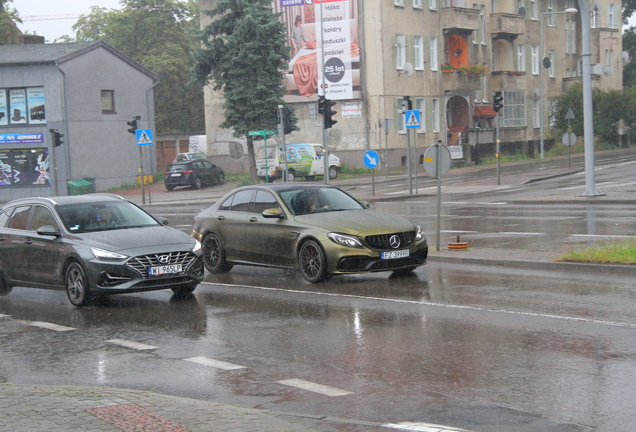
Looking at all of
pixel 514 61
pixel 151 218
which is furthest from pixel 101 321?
pixel 514 61

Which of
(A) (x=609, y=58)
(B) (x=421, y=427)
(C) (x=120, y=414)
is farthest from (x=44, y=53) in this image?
(A) (x=609, y=58)

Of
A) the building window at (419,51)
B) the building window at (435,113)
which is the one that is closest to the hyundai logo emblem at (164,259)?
the building window at (419,51)

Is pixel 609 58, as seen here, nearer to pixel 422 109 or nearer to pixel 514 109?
pixel 514 109

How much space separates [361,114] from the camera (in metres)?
52.0

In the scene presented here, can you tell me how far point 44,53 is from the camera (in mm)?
47781

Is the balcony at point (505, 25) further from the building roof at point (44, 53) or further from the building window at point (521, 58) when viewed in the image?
the building roof at point (44, 53)

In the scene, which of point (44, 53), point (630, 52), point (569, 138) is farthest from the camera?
point (630, 52)

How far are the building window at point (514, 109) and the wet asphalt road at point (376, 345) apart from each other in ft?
167

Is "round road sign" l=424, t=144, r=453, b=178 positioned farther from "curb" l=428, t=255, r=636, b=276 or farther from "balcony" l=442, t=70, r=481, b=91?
"balcony" l=442, t=70, r=481, b=91

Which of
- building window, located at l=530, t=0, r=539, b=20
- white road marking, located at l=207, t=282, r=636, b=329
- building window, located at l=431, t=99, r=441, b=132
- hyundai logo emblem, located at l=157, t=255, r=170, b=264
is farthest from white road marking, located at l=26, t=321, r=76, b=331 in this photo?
building window, located at l=530, t=0, r=539, b=20

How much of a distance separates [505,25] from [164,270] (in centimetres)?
5423

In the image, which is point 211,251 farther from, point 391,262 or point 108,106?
point 108,106

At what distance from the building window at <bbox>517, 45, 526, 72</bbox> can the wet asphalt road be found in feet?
177

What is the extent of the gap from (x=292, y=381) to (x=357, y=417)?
3.90 feet
